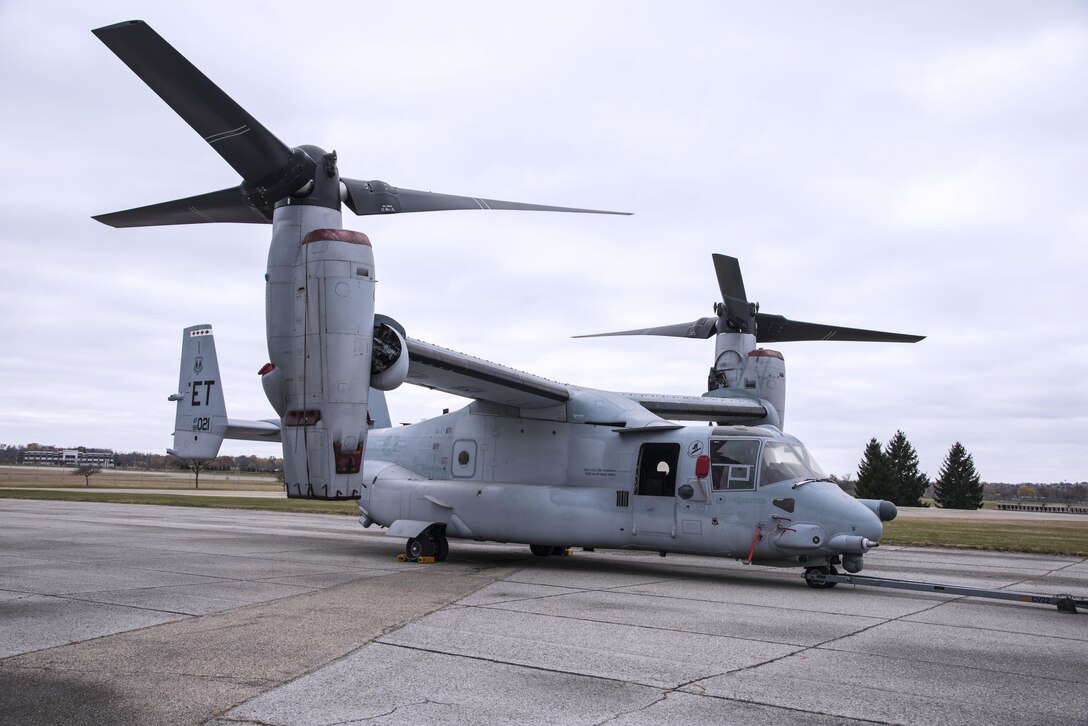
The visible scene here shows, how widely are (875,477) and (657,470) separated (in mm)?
47805

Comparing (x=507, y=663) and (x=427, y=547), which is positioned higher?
(x=507, y=663)

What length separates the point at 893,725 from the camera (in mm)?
5152

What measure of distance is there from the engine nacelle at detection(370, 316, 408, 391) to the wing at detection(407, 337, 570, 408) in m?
1.43

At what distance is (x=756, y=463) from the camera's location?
12680mm

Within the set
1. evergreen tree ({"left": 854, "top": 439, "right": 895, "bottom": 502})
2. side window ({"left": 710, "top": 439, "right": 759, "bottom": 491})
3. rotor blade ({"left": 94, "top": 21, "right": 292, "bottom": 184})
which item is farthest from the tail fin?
evergreen tree ({"left": 854, "top": 439, "right": 895, "bottom": 502})

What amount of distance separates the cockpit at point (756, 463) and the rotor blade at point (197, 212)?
25.0ft

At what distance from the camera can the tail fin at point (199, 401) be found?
1716 centimetres

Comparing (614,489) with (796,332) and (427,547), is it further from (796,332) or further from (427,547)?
(796,332)

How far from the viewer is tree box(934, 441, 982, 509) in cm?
6800

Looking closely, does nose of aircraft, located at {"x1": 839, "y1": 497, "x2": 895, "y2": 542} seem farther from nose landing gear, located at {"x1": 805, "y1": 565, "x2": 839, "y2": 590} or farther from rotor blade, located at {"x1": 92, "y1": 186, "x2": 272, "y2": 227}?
rotor blade, located at {"x1": 92, "y1": 186, "x2": 272, "y2": 227}

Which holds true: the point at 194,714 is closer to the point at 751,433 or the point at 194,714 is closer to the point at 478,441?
the point at 751,433

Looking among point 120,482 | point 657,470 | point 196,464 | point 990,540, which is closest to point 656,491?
point 657,470

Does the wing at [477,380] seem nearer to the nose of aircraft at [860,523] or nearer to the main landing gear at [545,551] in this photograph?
the main landing gear at [545,551]

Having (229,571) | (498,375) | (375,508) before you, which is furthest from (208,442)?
(498,375)
